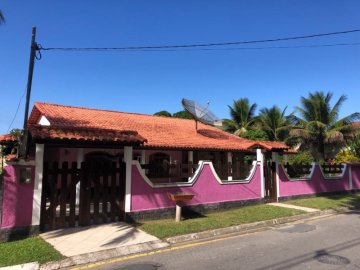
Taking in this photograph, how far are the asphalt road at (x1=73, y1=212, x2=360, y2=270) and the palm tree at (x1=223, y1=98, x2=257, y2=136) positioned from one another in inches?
1259

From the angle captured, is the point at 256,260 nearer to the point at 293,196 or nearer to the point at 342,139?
the point at 293,196

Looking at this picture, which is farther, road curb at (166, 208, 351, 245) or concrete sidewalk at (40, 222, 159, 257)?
road curb at (166, 208, 351, 245)

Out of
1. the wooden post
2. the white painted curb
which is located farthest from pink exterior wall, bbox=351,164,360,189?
the white painted curb

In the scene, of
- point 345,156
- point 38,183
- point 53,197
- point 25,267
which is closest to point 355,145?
point 345,156

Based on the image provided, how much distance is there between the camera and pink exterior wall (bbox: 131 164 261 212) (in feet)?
31.9

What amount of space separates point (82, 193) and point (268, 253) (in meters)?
5.03

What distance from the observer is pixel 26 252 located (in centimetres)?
653

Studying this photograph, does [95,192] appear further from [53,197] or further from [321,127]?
[321,127]

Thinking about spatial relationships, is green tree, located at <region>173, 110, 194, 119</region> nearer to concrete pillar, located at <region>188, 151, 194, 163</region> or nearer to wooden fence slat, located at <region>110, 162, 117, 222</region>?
concrete pillar, located at <region>188, 151, 194, 163</region>

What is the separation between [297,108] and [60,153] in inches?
894

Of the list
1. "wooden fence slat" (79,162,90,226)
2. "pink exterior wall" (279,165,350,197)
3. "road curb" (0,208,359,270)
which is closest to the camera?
"road curb" (0,208,359,270)

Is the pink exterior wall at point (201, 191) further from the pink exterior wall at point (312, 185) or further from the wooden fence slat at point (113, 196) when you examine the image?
the pink exterior wall at point (312, 185)

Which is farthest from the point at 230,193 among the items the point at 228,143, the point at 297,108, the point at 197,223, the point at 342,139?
the point at 297,108

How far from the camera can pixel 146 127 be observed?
60.7ft
